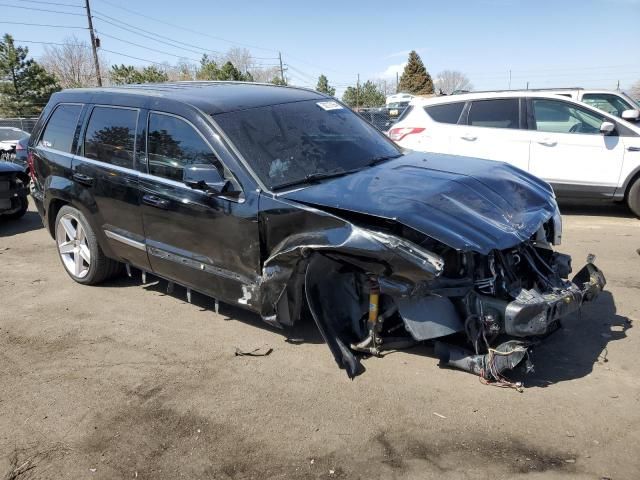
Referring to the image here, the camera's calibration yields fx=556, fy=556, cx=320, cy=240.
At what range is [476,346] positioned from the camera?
3.51 metres

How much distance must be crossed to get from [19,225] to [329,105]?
6.56 metres

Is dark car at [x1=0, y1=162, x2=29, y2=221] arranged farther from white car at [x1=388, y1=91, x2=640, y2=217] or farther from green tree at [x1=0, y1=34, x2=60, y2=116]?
green tree at [x1=0, y1=34, x2=60, y2=116]

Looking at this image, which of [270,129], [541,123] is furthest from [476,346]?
[541,123]

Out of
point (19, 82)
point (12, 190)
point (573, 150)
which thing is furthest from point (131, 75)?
point (573, 150)

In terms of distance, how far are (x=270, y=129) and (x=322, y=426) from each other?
2.25 m

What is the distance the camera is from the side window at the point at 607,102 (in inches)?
335

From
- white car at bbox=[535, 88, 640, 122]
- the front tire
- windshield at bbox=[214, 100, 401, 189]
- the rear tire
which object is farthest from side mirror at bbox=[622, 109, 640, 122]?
the front tire

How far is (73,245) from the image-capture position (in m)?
5.77

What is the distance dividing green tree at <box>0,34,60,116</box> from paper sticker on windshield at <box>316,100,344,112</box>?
34.3 metres

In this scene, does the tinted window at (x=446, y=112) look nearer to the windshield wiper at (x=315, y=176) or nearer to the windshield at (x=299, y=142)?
the windshield at (x=299, y=142)

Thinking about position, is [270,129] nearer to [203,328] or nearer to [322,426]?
[203,328]

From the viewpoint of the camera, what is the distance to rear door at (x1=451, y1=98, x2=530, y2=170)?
27.6ft

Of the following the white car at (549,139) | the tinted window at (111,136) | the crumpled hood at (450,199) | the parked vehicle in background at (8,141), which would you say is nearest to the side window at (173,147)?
the tinted window at (111,136)

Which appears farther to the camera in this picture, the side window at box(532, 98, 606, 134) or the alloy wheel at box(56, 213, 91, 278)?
the side window at box(532, 98, 606, 134)
